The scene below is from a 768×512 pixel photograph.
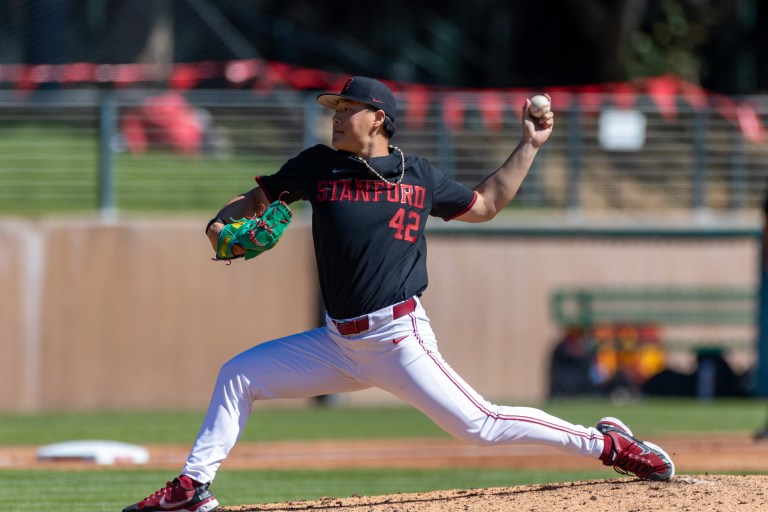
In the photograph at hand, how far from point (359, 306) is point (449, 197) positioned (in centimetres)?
70

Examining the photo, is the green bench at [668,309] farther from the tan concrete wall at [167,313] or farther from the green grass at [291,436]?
the green grass at [291,436]

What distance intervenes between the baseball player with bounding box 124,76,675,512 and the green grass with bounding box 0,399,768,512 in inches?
52.2

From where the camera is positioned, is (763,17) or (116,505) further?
(763,17)

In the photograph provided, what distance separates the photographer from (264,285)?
A: 14.5 meters

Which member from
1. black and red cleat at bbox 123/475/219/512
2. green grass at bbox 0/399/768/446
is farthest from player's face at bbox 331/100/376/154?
green grass at bbox 0/399/768/446

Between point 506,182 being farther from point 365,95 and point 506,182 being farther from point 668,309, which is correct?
point 668,309

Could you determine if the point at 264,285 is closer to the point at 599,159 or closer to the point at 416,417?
the point at 416,417

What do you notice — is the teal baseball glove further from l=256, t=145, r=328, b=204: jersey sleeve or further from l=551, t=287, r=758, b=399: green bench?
l=551, t=287, r=758, b=399: green bench

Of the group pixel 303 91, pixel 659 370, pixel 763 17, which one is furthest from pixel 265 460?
pixel 763 17

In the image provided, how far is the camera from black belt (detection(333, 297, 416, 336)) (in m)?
5.44

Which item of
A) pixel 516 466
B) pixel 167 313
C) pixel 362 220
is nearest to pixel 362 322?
pixel 362 220

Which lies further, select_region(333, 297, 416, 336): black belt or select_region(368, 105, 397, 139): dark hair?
select_region(368, 105, 397, 139): dark hair

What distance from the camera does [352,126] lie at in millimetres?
5602

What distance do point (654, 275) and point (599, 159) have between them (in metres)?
1.74
